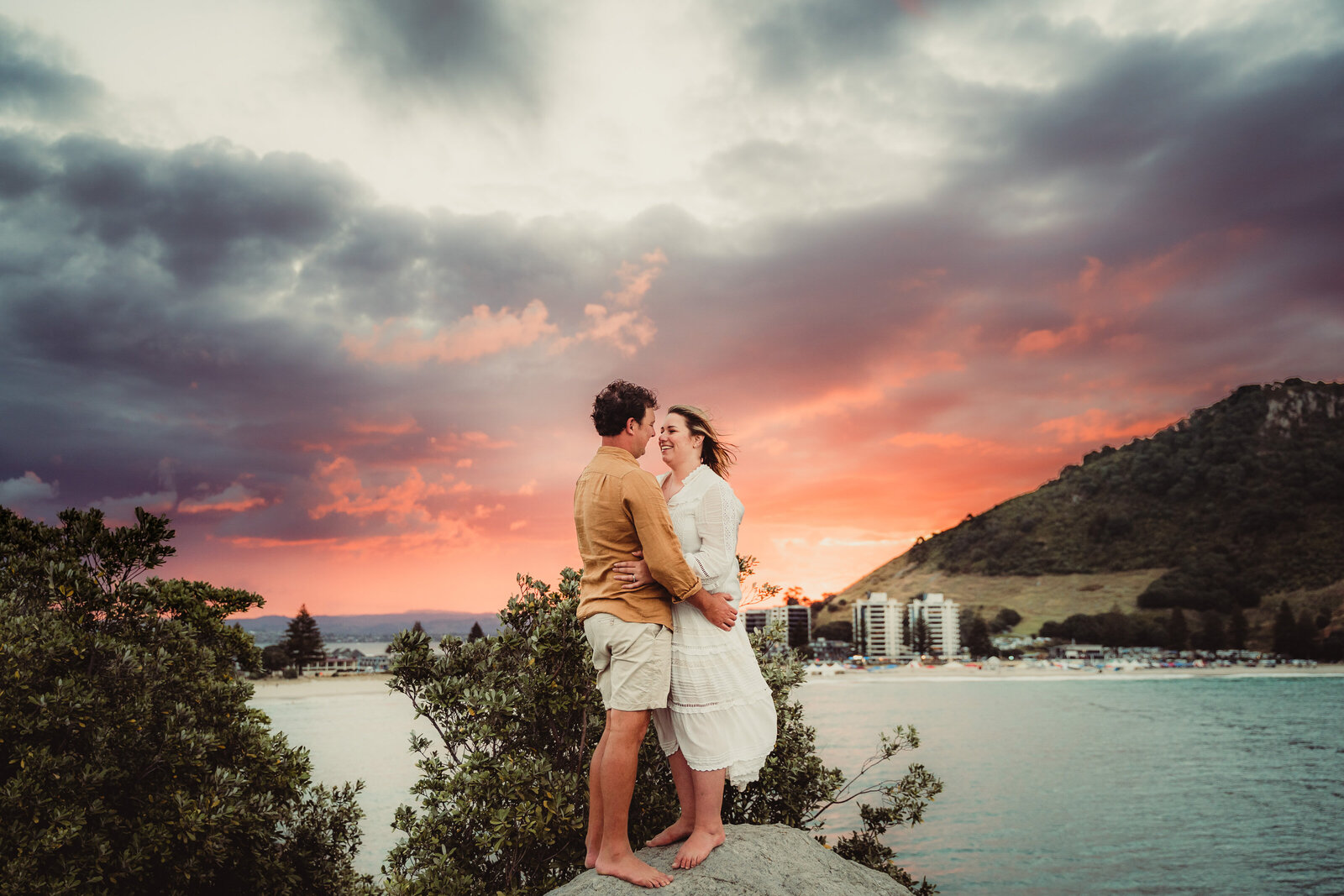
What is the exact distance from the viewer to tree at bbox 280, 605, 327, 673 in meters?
107

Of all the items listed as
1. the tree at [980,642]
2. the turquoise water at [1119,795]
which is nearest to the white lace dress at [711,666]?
the turquoise water at [1119,795]

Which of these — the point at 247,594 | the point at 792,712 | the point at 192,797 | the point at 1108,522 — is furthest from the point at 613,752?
the point at 1108,522

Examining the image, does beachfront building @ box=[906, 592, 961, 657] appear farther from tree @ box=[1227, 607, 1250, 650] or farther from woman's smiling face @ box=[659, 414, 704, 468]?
woman's smiling face @ box=[659, 414, 704, 468]

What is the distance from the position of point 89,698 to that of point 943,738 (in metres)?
54.8

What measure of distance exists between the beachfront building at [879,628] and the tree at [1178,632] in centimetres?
5310

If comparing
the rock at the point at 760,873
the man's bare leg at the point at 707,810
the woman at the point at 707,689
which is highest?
the woman at the point at 707,689

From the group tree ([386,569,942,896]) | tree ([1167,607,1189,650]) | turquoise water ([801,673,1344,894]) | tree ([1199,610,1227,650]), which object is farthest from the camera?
tree ([1167,607,1189,650])

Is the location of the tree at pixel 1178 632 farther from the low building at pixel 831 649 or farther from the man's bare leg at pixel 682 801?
the man's bare leg at pixel 682 801

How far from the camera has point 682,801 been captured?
17.4ft

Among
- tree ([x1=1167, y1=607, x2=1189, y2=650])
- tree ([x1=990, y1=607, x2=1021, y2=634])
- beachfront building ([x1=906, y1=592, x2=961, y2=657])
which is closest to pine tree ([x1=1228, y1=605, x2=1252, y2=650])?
tree ([x1=1167, y1=607, x2=1189, y2=650])

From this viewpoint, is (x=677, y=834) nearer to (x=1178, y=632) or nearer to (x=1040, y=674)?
(x=1040, y=674)

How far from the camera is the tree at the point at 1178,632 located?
14675 centimetres

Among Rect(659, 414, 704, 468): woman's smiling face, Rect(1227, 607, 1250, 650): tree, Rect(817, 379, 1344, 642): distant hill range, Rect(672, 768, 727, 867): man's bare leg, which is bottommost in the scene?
Rect(1227, 607, 1250, 650): tree

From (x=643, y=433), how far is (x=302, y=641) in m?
117
